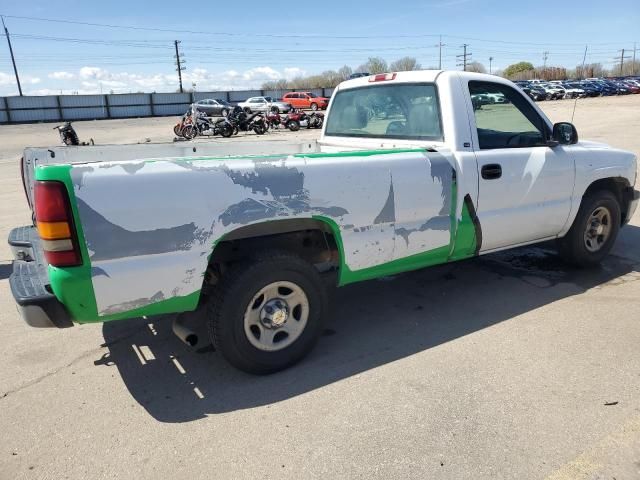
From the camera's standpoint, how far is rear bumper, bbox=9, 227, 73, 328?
270cm

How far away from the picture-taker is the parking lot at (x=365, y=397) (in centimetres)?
256

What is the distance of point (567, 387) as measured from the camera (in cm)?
314

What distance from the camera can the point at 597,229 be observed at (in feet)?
16.7

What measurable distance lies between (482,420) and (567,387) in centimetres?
69

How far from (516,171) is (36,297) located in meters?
3.53

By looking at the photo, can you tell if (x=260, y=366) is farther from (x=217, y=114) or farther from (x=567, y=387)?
(x=217, y=114)

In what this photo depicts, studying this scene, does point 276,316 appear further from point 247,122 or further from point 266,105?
point 266,105

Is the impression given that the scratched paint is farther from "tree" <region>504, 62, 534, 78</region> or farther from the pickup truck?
"tree" <region>504, 62, 534, 78</region>

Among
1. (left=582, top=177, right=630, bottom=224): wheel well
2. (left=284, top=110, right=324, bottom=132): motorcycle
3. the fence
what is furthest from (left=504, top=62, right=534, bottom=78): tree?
(left=582, top=177, right=630, bottom=224): wheel well

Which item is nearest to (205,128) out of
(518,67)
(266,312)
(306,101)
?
(306,101)

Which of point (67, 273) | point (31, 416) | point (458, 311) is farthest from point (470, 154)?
point (31, 416)

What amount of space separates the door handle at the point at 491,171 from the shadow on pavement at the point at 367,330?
1.14 m

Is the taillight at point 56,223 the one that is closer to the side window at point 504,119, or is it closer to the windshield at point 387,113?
the windshield at point 387,113

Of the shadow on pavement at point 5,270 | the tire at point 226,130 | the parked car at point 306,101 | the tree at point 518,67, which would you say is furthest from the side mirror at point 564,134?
the tree at point 518,67
